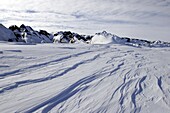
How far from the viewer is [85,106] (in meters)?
3.40

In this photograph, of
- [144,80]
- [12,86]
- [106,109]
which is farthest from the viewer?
[144,80]

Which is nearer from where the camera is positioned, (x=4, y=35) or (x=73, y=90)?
(x=73, y=90)

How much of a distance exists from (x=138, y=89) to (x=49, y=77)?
219 cm

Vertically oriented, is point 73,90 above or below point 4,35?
below

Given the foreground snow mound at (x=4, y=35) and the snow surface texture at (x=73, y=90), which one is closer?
the snow surface texture at (x=73, y=90)

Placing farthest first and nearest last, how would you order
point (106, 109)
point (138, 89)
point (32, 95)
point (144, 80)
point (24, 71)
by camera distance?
point (144, 80) < point (24, 71) < point (138, 89) < point (32, 95) < point (106, 109)

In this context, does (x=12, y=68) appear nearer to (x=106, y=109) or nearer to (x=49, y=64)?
(x=49, y=64)

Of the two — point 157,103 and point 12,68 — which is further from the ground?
point 12,68

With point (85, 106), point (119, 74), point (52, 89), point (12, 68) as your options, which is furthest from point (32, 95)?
point (119, 74)

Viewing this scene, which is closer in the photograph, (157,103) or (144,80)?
(157,103)

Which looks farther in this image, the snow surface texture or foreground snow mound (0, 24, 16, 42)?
foreground snow mound (0, 24, 16, 42)

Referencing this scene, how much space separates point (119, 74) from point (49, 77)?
2.24 m

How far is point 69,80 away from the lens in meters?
4.84

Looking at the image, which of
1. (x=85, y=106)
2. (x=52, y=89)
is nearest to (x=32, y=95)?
(x=52, y=89)
